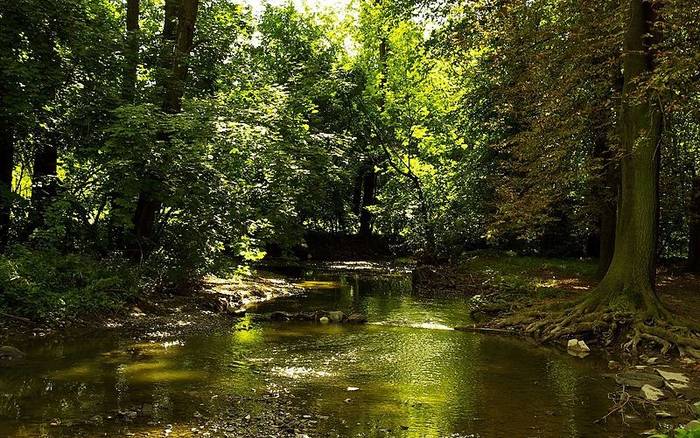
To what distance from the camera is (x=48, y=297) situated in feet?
34.3

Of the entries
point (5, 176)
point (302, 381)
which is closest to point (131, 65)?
point (5, 176)

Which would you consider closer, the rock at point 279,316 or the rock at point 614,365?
the rock at point 614,365

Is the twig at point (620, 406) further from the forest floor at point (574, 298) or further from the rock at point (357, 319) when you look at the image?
the rock at point (357, 319)

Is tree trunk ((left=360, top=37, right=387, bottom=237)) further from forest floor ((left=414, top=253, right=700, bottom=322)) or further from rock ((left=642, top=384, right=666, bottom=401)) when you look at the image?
rock ((left=642, top=384, right=666, bottom=401))

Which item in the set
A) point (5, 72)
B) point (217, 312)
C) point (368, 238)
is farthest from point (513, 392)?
point (368, 238)

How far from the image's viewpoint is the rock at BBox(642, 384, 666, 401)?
23.9 feet

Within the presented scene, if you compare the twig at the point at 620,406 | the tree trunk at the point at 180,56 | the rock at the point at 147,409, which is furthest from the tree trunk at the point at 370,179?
the rock at the point at 147,409

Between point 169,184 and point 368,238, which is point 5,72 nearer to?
point 169,184

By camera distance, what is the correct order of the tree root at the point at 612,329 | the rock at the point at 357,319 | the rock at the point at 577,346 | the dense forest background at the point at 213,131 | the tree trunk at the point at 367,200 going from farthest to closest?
the tree trunk at the point at 367,200 → the rock at the point at 357,319 → the dense forest background at the point at 213,131 → the rock at the point at 577,346 → the tree root at the point at 612,329

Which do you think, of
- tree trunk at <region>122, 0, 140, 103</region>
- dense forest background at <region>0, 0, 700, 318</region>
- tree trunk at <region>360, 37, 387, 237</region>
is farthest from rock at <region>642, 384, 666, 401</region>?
tree trunk at <region>360, 37, 387, 237</region>

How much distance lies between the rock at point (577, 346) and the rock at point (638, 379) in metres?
2.02

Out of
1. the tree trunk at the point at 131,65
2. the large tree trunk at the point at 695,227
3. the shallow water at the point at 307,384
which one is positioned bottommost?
the shallow water at the point at 307,384

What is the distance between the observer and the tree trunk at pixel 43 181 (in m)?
13.4

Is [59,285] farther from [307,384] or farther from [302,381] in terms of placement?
[307,384]
